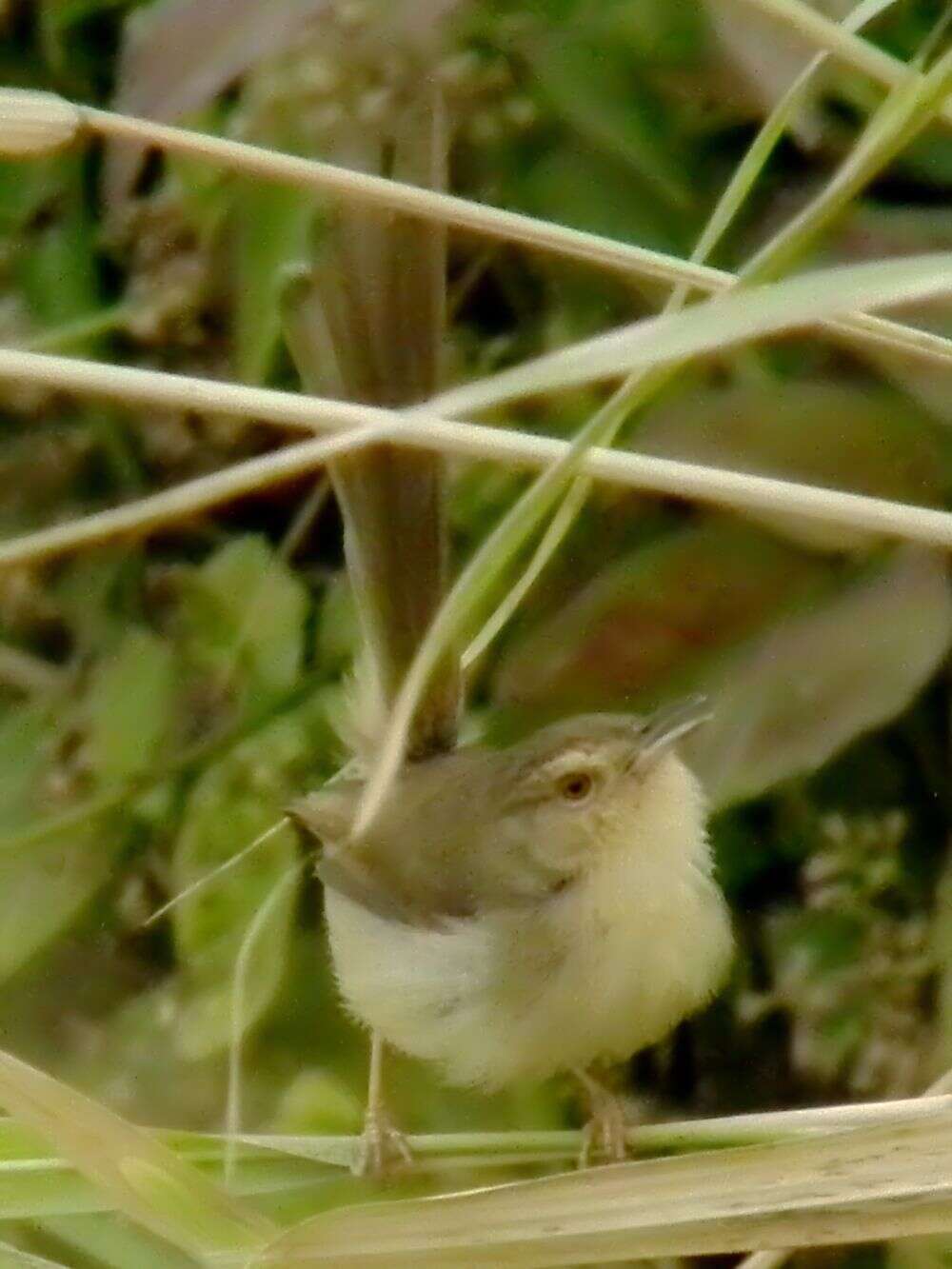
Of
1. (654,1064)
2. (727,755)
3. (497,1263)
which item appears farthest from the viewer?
(654,1064)

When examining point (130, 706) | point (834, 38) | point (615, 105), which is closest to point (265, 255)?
point (615, 105)

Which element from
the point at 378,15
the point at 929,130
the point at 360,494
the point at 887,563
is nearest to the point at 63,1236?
the point at 360,494

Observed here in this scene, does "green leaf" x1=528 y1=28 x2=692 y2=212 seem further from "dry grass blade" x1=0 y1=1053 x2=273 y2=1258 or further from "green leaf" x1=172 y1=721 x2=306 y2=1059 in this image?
"dry grass blade" x1=0 y1=1053 x2=273 y2=1258

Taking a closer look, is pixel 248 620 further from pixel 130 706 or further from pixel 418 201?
pixel 418 201

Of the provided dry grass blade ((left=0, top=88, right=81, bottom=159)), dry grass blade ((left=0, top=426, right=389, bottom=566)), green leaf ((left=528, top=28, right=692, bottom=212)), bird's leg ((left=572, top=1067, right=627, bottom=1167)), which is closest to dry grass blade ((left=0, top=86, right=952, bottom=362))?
dry grass blade ((left=0, top=88, right=81, bottom=159))

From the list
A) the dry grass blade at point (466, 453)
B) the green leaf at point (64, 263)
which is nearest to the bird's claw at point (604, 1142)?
the dry grass blade at point (466, 453)

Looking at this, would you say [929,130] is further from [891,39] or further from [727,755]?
[727,755]

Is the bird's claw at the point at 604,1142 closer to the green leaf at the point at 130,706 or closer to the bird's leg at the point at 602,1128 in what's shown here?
the bird's leg at the point at 602,1128
